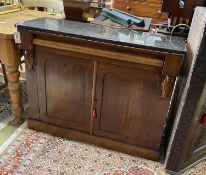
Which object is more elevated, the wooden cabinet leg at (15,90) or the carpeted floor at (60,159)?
the wooden cabinet leg at (15,90)

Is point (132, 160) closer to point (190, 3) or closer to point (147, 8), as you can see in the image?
point (190, 3)

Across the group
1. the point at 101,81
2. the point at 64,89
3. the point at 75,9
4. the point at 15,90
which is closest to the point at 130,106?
the point at 101,81

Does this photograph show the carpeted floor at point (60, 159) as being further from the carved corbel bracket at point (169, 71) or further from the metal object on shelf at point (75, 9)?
the metal object on shelf at point (75, 9)

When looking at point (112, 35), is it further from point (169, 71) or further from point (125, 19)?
point (169, 71)

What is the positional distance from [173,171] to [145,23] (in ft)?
3.46

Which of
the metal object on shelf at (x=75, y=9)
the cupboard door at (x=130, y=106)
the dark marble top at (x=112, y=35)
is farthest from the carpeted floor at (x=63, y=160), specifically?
the metal object on shelf at (x=75, y=9)

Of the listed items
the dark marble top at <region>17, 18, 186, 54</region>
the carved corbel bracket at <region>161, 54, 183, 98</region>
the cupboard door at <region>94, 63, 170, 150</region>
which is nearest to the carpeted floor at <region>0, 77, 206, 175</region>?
the cupboard door at <region>94, 63, 170, 150</region>

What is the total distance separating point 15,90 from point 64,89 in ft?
1.47

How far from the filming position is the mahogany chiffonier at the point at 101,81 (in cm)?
133

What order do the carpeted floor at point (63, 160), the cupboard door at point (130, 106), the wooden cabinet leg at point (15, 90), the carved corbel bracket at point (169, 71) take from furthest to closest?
the wooden cabinet leg at point (15, 90) < the carpeted floor at point (63, 160) < the cupboard door at point (130, 106) < the carved corbel bracket at point (169, 71)

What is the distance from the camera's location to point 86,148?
1.71 metres

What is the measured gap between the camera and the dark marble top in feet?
4.19

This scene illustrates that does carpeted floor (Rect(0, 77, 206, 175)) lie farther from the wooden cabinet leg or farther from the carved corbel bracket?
the carved corbel bracket

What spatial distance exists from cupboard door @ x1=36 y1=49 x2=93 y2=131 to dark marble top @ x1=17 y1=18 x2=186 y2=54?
173 millimetres
